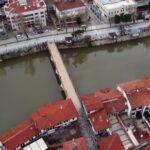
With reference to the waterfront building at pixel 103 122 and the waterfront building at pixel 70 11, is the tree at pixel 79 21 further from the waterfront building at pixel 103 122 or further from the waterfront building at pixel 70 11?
the waterfront building at pixel 103 122

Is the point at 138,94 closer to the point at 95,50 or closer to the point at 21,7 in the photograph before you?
the point at 95,50

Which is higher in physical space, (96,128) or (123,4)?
(123,4)

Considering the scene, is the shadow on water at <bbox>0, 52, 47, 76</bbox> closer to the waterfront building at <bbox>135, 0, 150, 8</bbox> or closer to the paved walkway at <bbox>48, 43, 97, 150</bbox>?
the paved walkway at <bbox>48, 43, 97, 150</bbox>

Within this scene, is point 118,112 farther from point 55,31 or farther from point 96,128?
point 55,31

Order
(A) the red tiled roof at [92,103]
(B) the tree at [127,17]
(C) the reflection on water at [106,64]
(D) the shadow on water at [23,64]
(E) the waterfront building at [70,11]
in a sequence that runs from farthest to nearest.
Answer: (E) the waterfront building at [70,11]
(B) the tree at [127,17]
(D) the shadow on water at [23,64]
(C) the reflection on water at [106,64]
(A) the red tiled roof at [92,103]

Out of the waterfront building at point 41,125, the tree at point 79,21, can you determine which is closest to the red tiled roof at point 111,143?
the waterfront building at point 41,125

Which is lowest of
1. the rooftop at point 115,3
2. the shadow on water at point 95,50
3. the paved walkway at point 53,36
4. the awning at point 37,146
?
the awning at point 37,146

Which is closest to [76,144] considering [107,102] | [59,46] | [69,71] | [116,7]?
[107,102]

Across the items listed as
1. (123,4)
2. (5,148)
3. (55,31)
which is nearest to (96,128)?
(5,148)
